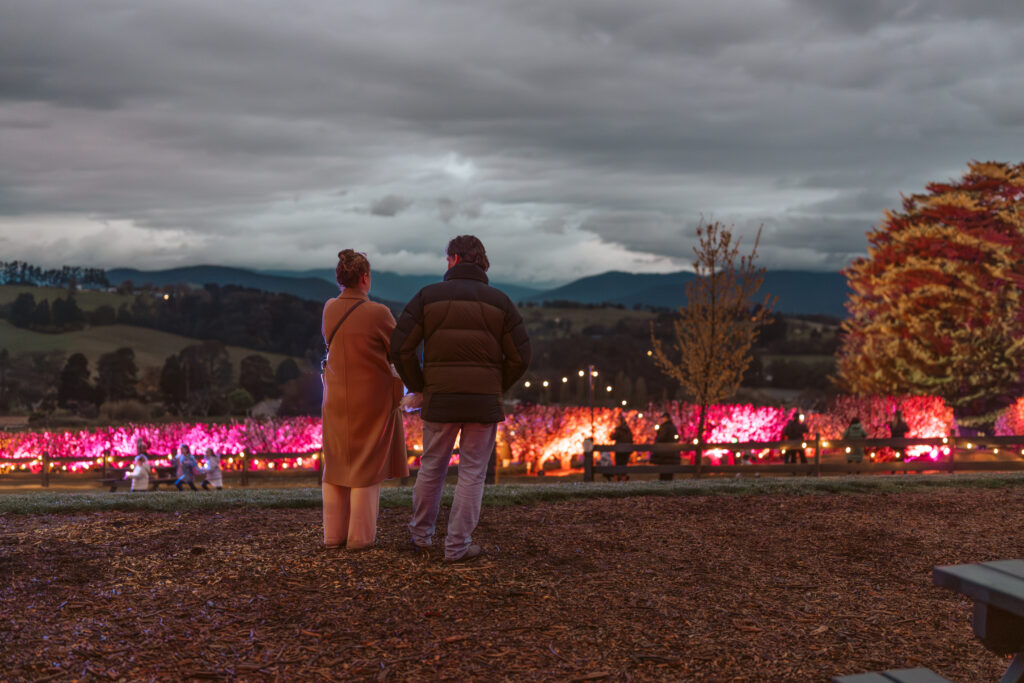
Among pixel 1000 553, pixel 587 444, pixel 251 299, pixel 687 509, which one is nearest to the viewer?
pixel 1000 553

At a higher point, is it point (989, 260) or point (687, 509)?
point (989, 260)

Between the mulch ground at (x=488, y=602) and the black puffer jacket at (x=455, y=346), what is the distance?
1.20m

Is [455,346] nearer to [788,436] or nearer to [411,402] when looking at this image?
[411,402]

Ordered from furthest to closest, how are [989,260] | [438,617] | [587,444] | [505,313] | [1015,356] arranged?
[989,260] → [1015,356] → [587,444] → [505,313] → [438,617]

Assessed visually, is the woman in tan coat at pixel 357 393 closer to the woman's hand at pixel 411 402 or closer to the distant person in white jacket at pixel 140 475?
the woman's hand at pixel 411 402

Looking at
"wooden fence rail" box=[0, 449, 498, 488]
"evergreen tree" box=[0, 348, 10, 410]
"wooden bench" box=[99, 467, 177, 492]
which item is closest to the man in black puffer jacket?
"wooden fence rail" box=[0, 449, 498, 488]

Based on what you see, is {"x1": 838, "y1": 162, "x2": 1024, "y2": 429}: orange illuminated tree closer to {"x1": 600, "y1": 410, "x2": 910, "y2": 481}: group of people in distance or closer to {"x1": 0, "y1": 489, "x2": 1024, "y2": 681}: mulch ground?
{"x1": 600, "y1": 410, "x2": 910, "y2": 481}: group of people in distance

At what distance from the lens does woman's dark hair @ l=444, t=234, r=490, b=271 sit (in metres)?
6.21

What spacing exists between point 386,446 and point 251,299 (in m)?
101

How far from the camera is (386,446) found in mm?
6363

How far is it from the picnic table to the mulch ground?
3.75 feet

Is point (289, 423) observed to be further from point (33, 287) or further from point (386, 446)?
point (33, 287)

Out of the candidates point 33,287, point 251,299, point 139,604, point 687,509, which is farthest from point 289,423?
point 33,287

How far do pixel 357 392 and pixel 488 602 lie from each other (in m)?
1.79
